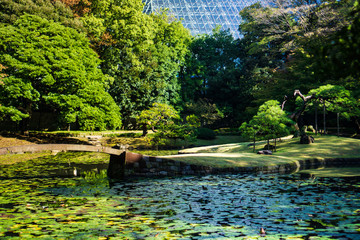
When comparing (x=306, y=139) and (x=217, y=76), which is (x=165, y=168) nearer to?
(x=306, y=139)

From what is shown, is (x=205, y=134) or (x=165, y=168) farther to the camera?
(x=205, y=134)

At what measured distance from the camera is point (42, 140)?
25.1m

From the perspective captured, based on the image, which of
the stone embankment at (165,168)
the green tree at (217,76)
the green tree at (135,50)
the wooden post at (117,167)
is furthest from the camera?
the green tree at (217,76)

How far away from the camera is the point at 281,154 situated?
54.4 ft

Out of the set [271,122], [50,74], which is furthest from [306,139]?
[50,74]

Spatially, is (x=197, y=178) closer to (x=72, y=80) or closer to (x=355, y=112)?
(x=355, y=112)

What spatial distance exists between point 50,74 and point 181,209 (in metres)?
19.9

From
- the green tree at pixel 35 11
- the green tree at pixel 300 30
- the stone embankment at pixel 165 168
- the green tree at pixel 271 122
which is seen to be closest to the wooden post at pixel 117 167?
the stone embankment at pixel 165 168

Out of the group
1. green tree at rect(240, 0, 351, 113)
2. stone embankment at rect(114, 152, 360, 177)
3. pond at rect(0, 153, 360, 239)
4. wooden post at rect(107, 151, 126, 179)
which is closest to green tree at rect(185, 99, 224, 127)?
green tree at rect(240, 0, 351, 113)

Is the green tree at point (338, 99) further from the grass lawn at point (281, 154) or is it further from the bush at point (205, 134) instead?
the bush at point (205, 134)

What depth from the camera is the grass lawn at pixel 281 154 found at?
502 inches

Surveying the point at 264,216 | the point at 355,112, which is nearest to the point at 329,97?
the point at 355,112

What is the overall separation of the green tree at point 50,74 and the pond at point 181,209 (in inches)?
543

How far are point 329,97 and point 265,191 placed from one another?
14.7 metres
